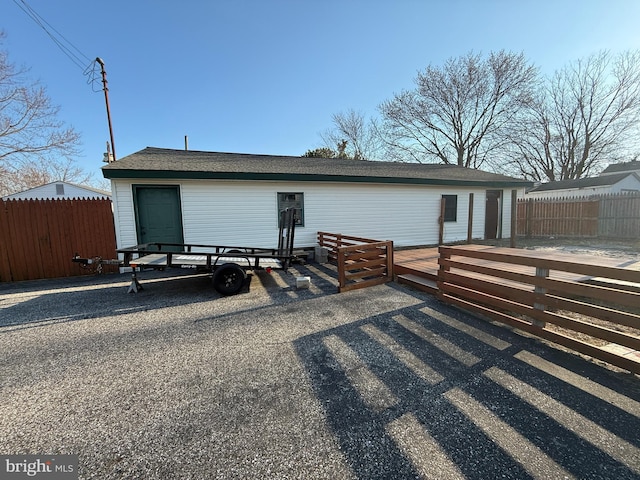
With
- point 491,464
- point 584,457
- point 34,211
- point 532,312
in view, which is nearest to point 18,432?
point 491,464

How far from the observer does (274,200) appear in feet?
28.5

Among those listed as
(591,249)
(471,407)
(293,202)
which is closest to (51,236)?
(293,202)

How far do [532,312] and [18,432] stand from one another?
16.8ft

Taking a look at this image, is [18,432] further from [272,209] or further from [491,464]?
[272,209]

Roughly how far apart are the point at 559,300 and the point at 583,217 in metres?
14.0

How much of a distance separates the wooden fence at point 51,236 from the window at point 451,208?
11.5m

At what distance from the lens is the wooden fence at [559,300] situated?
271cm

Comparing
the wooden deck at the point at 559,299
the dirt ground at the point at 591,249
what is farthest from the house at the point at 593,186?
the wooden deck at the point at 559,299

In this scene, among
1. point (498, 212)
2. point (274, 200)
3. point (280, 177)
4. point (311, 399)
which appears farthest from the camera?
point (498, 212)

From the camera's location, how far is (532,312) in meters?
3.43

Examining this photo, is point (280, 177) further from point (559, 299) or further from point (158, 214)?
point (559, 299)

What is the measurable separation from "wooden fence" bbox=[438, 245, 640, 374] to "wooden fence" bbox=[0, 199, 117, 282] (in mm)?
8593

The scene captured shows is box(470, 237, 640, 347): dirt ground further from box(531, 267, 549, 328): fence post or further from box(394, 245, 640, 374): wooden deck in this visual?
box(531, 267, 549, 328): fence post

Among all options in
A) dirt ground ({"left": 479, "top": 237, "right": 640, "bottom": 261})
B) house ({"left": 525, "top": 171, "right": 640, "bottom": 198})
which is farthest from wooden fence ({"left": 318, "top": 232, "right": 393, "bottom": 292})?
house ({"left": 525, "top": 171, "right": 640, "bottom": 198})
